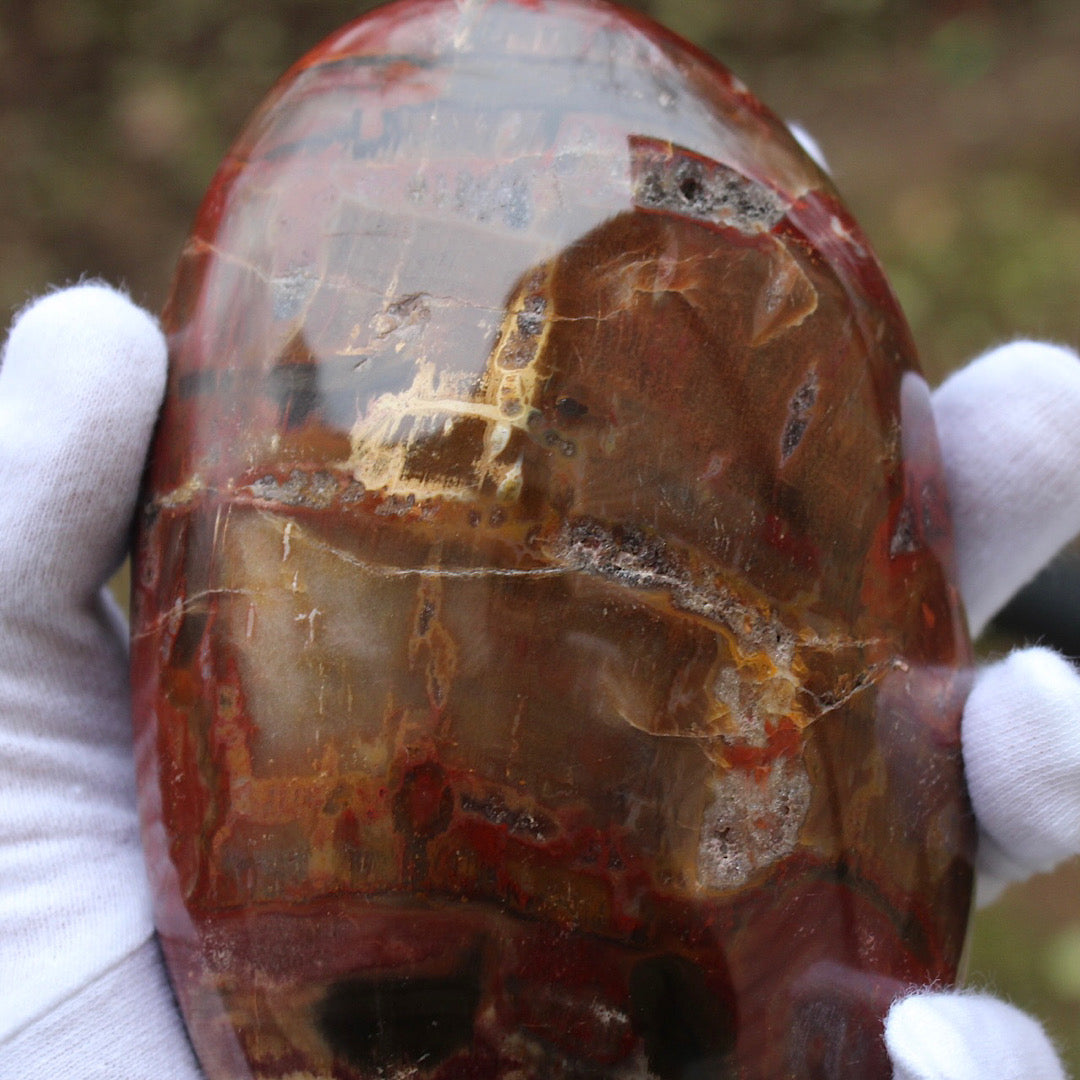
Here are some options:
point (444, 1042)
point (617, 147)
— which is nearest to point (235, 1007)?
point (444, 1042)

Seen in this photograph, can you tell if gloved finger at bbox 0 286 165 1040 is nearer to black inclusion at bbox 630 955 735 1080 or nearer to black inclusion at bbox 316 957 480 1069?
black inclusion at bbox 316 957 480 1069

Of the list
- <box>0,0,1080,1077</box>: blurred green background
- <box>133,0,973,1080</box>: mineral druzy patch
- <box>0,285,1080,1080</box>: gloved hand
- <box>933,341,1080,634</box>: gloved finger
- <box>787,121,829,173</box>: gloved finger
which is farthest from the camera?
<box>0,0,1080,1077</box>: blurred green background

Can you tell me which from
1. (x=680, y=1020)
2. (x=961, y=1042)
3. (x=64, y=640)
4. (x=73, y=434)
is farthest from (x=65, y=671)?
(x=961, y=1042)

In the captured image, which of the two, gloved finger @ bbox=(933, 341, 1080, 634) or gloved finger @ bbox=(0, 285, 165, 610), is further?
gloved finger @ bbox=(933, 341, 1080, 634)

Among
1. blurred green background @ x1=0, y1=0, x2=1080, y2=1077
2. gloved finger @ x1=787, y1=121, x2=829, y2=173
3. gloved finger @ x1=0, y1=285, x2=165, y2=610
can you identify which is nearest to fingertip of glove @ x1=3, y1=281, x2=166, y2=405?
A: gloved finger @ x1=0, y1=285, x2=165, y2=610

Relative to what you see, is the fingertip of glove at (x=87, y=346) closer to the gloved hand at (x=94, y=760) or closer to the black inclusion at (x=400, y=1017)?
the gloved hand at (x=94, y=760)

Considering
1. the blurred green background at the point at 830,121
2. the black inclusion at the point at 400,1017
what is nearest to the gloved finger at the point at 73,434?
the black inclusion at the point at 400,1017

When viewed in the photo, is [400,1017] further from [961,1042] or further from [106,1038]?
[961,1042]
